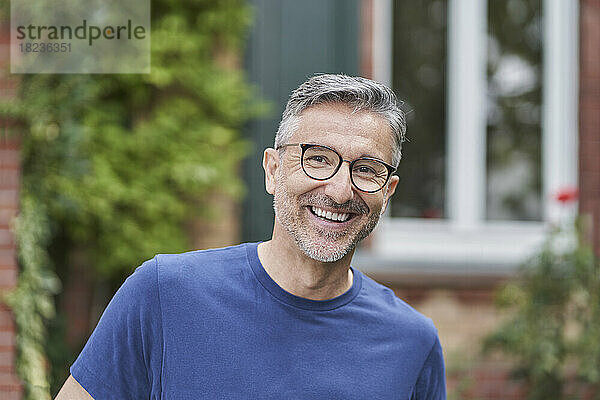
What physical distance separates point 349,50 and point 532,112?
1.36 m

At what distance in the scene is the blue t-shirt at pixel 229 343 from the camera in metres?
1.91

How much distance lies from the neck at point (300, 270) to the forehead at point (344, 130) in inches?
9.7

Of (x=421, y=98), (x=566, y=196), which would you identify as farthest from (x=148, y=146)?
(x=566, y=196)

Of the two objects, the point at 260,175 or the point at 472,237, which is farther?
the point at 472,237

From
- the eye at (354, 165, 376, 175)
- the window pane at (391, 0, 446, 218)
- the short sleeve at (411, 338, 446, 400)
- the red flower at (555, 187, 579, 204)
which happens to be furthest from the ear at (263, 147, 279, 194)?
the window pane at (391, 0, 446, 218)

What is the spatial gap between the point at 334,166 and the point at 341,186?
0.05 m

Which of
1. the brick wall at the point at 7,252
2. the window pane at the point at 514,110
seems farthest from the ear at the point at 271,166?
the window pane at the point at 514,110

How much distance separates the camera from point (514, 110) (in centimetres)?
542

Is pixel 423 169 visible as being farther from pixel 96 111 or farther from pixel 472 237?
pixel 96 111

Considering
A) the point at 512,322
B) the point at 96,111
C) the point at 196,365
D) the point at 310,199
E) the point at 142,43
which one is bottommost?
the point at 512,322

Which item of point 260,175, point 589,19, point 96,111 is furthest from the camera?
point 589,19

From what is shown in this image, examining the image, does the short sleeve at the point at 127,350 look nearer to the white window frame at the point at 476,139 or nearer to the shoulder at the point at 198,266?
the shoulder at the point at 198,266

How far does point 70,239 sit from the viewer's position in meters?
4.64

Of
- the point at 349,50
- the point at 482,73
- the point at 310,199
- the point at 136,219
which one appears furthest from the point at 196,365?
the point at 482,73
